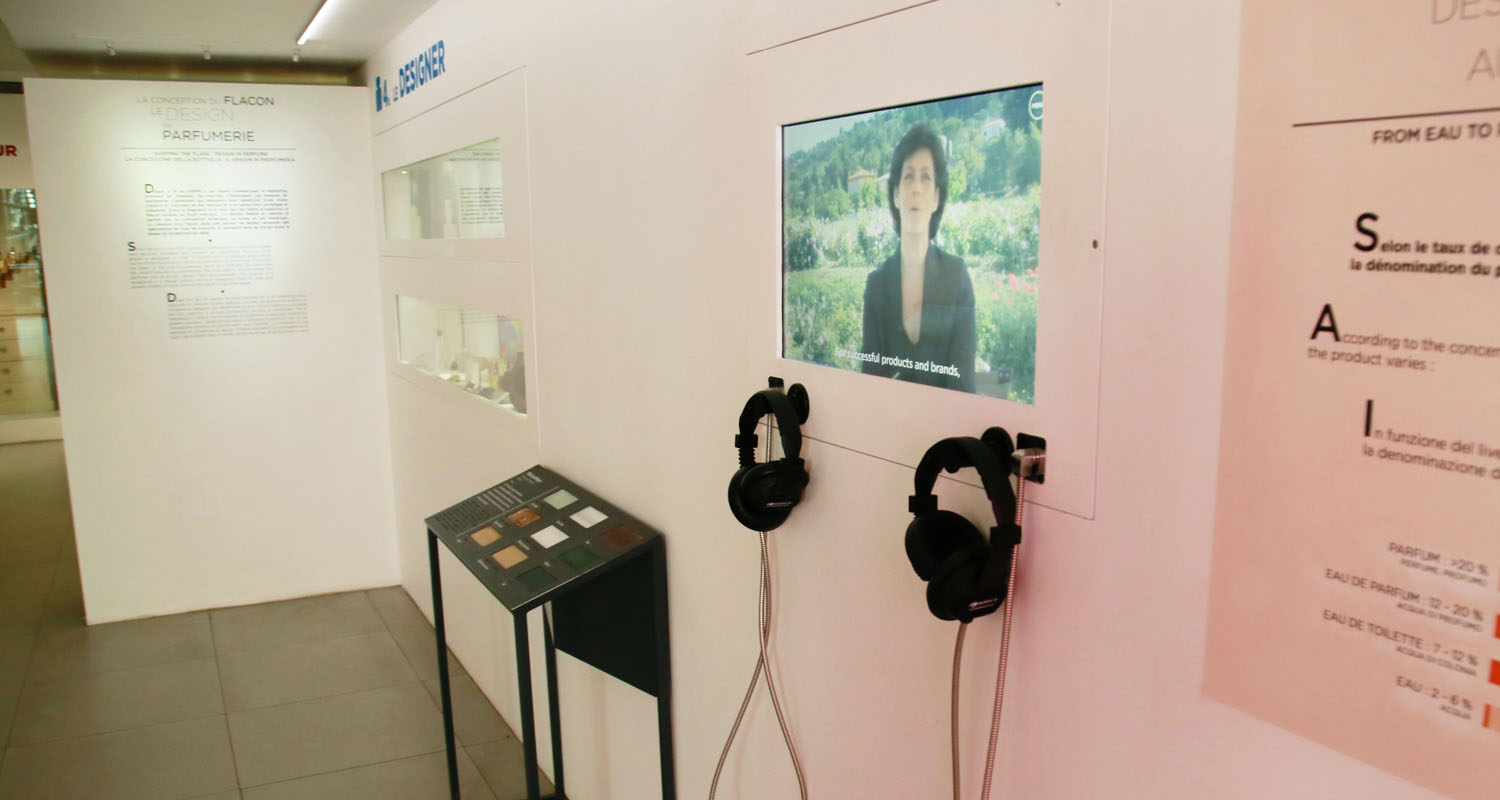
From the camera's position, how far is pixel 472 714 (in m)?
4.23

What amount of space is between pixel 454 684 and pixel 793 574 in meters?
2.94

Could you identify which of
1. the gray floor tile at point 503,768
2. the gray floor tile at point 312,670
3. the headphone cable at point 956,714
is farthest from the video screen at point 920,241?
the gray floor tile at point 312,670

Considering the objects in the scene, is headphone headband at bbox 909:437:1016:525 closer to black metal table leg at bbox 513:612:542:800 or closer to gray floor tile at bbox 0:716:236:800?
black metal table leg at bbox 513:612:542:800

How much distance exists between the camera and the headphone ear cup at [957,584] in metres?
1.42

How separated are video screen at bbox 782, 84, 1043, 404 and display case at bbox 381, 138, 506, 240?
196 centimetres

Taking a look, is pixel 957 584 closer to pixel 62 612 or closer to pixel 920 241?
pixel 920 241

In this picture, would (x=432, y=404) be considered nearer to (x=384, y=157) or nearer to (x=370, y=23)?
(x=384, y=157)

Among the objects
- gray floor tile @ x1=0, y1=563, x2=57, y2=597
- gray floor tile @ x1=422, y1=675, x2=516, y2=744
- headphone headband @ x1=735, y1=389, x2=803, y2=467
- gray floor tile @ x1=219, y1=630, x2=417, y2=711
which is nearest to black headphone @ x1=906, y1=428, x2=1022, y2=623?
headphone headband @ x1=735, y1=389, x2=803, y2=467

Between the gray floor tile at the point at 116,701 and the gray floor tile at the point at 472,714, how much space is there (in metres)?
0.95

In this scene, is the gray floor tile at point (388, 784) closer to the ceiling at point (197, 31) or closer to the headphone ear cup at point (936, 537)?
the headphone ear cup at point (936, 537)

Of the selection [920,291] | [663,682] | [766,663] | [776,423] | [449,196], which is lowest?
[663,682]

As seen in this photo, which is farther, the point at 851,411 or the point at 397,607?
the point at 397,607

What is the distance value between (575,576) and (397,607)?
3.42 m

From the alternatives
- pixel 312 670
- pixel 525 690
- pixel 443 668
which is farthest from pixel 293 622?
pixel 525 690
